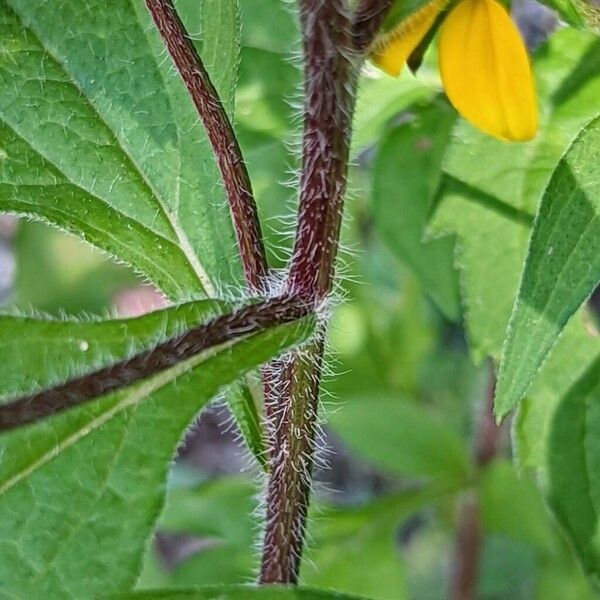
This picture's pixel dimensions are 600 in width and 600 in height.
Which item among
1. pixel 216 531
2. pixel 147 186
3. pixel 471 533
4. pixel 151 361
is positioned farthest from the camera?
pixel 471 533

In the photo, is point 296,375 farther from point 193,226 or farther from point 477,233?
point 477,233

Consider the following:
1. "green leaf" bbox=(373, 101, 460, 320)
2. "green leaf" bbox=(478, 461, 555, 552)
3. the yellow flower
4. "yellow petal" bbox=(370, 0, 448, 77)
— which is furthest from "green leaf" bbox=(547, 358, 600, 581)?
"green leaf" bbox=(478, 461, 555, 552)

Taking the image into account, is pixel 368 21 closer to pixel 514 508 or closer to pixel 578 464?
pixel 578 464

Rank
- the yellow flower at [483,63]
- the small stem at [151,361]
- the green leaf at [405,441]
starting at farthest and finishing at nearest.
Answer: the green leaf at [405,441]
the yellow flower at [483,63]
the small stem at [151,361]

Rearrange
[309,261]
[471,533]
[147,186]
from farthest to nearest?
1. [471,533]
2. [147,186]
3. [309,261]

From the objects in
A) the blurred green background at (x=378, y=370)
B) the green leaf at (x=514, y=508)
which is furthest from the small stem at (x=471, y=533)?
the green leaf at (x=514, y=508)

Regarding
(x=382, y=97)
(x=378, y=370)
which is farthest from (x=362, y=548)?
(x=382, y=97)

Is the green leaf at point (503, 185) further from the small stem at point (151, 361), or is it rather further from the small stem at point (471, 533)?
the small stem at point (471, 533)
